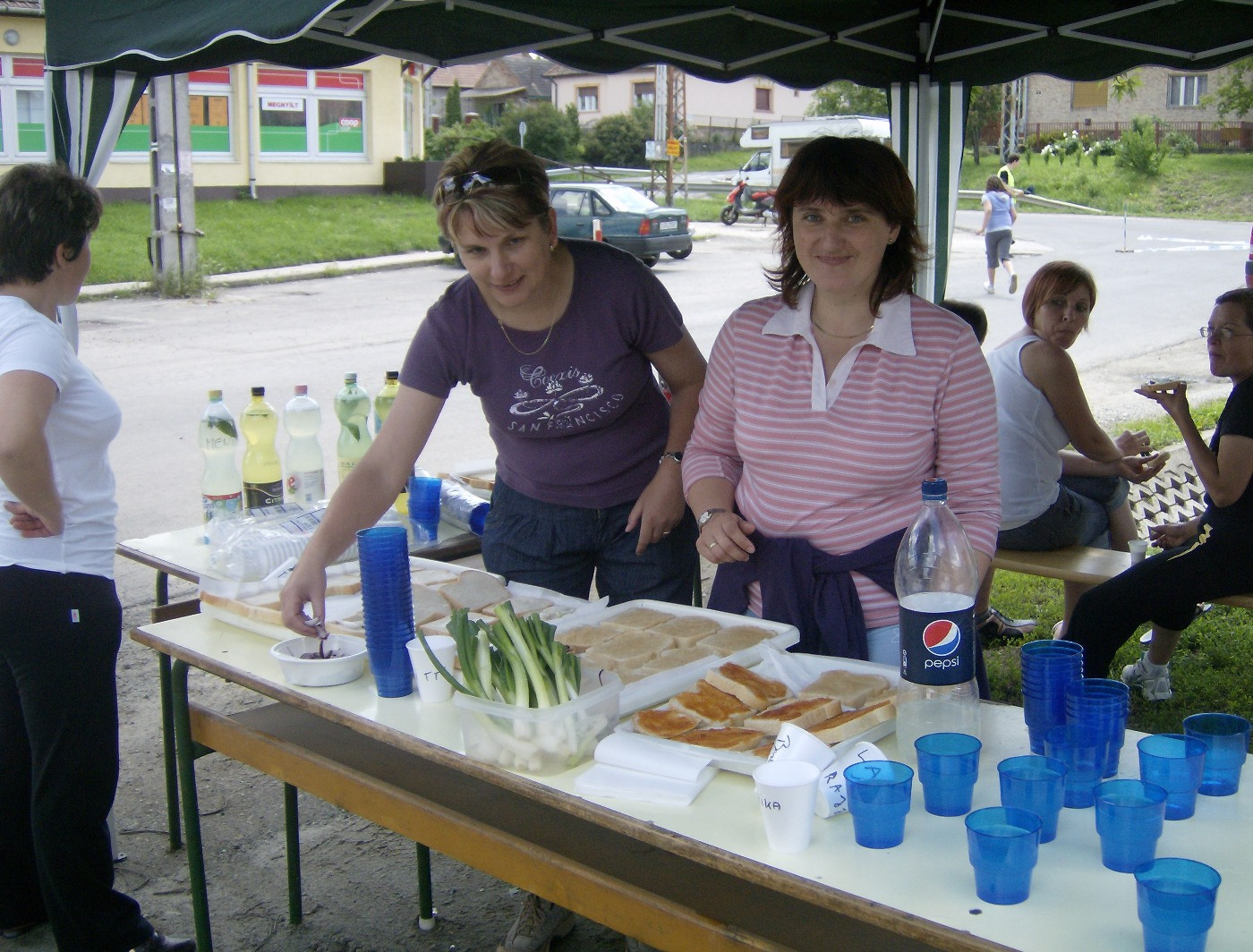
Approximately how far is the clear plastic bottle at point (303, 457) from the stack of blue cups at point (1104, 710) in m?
2.44

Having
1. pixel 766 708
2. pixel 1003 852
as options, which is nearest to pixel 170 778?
pixel 766 708

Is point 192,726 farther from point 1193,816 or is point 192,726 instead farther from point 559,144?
point 559,144

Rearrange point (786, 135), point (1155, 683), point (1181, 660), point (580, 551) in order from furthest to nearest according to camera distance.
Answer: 1. point (786, 135)
2. point (1181, 660)
3. point (1155, 683)
4. point (580, 551)

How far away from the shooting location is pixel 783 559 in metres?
2.42

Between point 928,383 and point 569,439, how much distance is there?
0.91 metres

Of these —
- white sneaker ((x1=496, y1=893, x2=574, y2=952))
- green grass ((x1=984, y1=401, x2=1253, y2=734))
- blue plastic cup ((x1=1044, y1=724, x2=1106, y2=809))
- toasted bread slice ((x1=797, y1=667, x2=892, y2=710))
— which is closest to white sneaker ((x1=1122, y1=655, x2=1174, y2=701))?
green grass ((x1=984, y1=401, x2=1253, y2=734))

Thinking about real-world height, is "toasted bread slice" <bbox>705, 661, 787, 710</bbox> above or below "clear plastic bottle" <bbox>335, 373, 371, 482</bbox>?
below

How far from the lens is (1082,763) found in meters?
1.66

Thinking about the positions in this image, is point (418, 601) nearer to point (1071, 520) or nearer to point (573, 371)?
point (573, 371)

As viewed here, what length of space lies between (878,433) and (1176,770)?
3.02ft

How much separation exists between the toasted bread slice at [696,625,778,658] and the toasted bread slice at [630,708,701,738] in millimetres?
304

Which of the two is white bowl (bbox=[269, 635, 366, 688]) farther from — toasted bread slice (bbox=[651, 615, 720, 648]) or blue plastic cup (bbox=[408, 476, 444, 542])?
blue plastic cup (bbox=[408, 476, 444, 542])

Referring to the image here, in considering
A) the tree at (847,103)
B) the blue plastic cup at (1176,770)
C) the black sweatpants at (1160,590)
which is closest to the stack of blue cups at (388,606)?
the blue plastic cup at (1176,770)

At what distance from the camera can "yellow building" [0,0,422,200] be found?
21.6 metres
